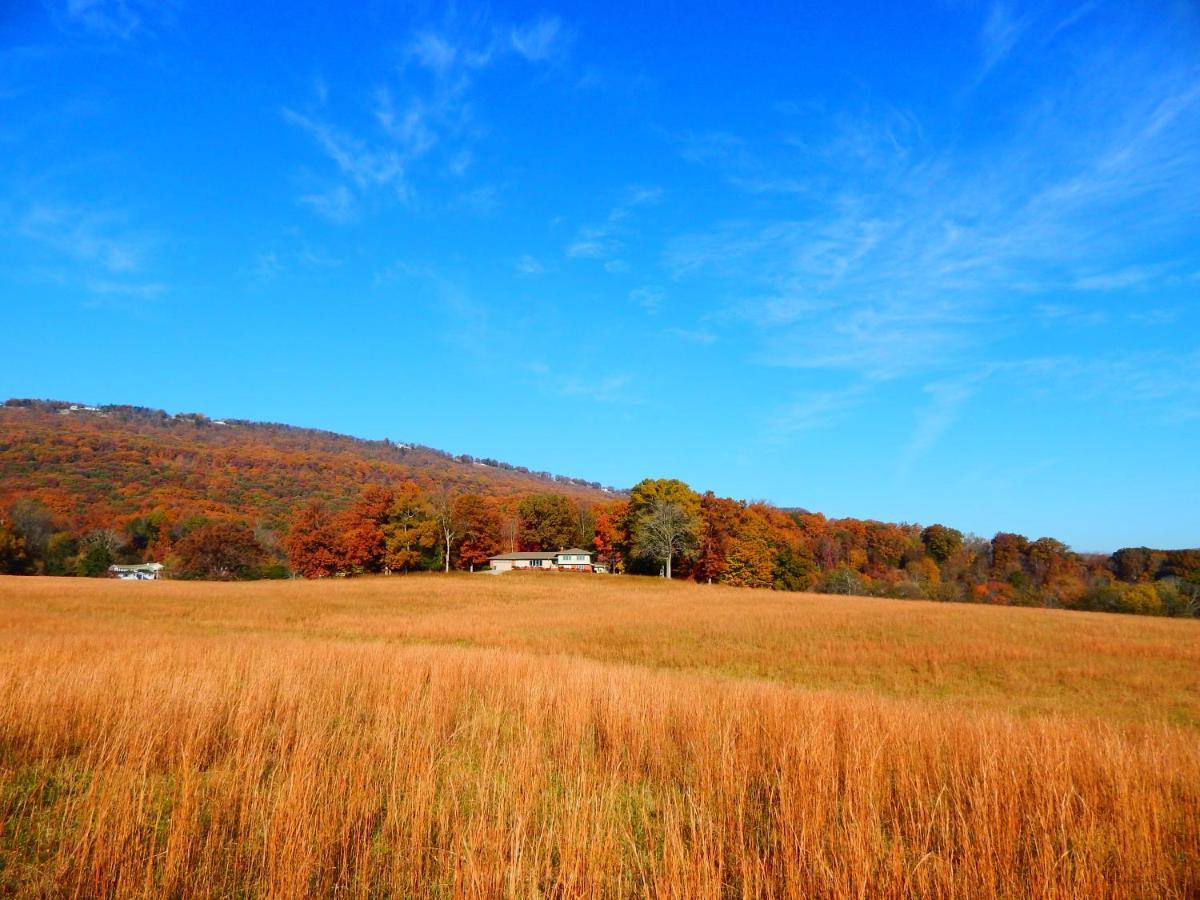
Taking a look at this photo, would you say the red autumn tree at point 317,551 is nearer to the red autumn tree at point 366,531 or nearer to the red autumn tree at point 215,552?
the red autumn tree at point 366,531

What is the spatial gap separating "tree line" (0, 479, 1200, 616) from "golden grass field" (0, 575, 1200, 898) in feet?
207

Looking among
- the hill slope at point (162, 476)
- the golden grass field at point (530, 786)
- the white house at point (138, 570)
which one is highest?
the hill slope at point (162, 476)

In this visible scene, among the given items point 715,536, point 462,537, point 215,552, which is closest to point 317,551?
point 215,552

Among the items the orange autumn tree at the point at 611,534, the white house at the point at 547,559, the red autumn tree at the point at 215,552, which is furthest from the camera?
the orange autumn tree at the point at 611,534

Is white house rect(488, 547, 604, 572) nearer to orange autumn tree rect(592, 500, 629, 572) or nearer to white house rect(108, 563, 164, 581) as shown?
orange autumn tree rect(592, 500, 629, 572)

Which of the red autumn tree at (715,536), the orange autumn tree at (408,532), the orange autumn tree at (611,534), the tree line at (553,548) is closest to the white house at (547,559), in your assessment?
the tree line at (553,548)

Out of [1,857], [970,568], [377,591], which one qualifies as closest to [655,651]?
[1,857]

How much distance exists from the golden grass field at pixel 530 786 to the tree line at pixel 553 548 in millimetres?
63193

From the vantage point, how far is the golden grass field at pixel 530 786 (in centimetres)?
368

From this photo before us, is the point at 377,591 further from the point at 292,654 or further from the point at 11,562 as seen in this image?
the point at 11,562

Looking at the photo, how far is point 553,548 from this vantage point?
94.7 m

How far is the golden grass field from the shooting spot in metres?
3.68

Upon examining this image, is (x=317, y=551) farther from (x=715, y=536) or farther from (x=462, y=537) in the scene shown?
(x=715, y=536)

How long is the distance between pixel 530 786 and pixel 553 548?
9053cm
